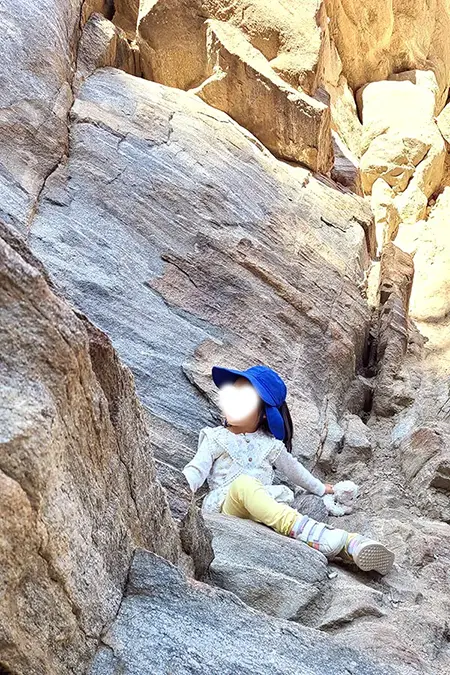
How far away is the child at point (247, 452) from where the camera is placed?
4.92 metres

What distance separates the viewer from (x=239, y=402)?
5.75 meters

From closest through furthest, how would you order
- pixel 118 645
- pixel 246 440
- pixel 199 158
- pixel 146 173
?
pixel 118 645
pixel 246 440
pixel 146 173
pixel 199 158

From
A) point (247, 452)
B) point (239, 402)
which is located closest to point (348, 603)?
point (247, 452)

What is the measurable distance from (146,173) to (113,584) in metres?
6.44

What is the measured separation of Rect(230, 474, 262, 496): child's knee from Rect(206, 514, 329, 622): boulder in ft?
0.76

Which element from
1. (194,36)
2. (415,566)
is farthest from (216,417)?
(194,36)

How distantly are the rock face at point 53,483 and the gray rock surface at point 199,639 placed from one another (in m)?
0.09

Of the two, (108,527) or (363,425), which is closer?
(108,527)

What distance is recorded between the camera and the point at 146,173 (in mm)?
8344

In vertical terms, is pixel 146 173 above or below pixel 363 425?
above

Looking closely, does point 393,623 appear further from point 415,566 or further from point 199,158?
point 199,158

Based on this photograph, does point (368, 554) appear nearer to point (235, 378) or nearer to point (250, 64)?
point (235, 378)

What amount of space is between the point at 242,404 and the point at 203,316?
1958 mm

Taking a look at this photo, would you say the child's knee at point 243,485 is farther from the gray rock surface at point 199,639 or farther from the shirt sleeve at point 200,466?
the gray rock surface at point 199,639
